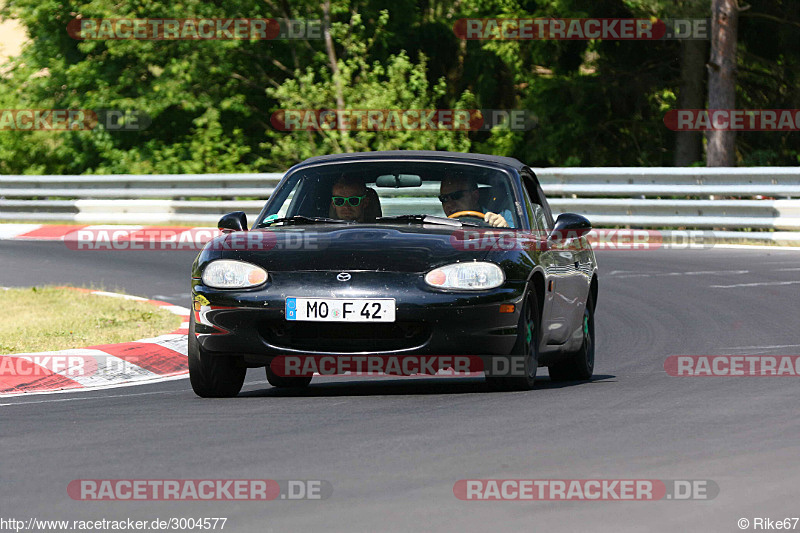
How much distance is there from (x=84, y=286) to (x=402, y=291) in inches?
334

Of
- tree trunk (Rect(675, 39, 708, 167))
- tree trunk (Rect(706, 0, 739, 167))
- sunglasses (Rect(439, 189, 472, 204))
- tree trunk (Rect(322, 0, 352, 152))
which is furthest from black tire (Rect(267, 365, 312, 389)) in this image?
tree trunk (Rect(675, 39, 708, 167))

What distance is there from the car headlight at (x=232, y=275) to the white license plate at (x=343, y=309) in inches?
9.2

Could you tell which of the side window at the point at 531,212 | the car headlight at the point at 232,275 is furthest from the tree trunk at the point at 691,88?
the car headlight at the point at 232,275

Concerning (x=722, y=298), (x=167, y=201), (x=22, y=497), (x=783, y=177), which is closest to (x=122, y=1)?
(x=167, y=201)

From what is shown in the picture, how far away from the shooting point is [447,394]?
789cm

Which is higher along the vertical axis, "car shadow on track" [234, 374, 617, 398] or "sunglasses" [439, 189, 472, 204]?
"sunglasses" [439, 189, 472, 204]

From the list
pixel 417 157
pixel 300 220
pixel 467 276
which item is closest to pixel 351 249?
pixel 467 276

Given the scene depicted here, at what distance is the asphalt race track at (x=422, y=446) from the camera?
4750mm

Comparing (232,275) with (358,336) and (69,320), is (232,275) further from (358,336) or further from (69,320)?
(69,320)

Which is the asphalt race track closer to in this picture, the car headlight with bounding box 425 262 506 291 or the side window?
the car headlight with bounding box 425 262 506 291

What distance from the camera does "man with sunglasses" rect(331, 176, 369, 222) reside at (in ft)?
28.7

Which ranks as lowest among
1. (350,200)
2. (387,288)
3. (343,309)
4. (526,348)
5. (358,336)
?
(526,348)

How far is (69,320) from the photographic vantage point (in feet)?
38.6

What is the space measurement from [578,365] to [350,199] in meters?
1.79
